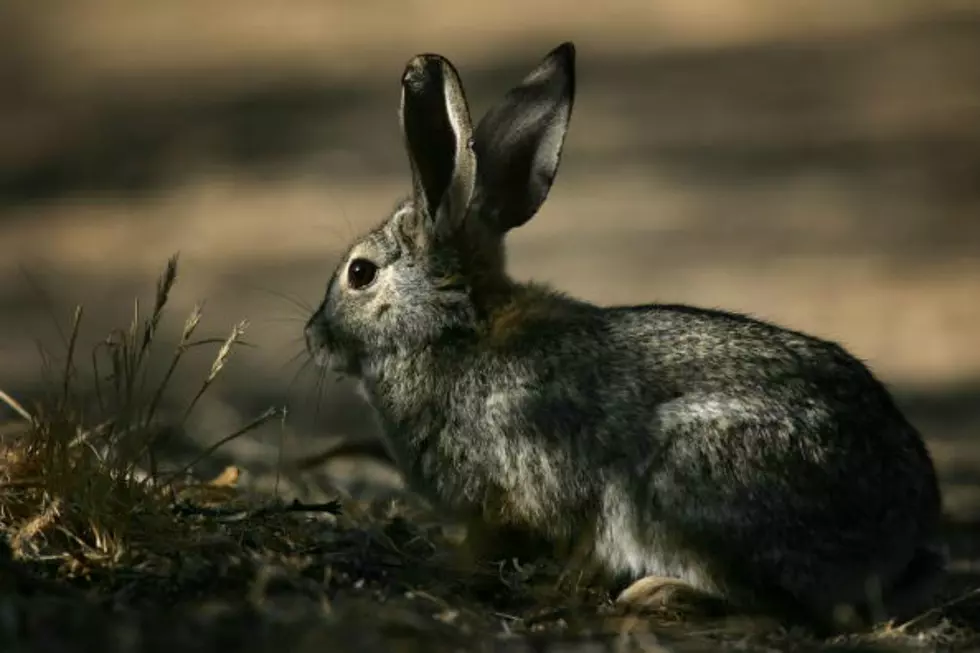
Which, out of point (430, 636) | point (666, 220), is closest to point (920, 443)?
point (430, 636)

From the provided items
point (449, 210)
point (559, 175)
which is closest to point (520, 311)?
point (449, 210)

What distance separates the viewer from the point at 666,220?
12.5 metres

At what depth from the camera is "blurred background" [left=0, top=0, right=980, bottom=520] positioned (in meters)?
10.3

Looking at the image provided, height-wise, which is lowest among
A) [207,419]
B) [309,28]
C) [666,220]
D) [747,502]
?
[207,419]

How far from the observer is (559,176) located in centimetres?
1334

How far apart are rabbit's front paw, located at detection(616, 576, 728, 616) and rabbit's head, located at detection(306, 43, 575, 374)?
3.86 ft

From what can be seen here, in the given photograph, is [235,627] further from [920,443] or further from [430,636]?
[920,443]

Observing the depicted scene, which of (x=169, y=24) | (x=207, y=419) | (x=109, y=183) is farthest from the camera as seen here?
(x=169, y=24)

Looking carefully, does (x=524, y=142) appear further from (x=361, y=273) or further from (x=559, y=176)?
(x=559, y=176)

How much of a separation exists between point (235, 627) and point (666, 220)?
8.62 m

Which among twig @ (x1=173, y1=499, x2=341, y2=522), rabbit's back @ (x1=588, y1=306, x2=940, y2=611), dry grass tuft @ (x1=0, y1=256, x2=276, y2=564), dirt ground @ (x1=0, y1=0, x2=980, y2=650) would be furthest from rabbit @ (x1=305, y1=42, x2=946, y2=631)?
dirt ground @ (x1=0, y1=0, x2=980, y2=650)

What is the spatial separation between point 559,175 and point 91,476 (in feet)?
28.4

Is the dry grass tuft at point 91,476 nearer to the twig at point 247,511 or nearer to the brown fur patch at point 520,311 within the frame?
the twig at point 247,511

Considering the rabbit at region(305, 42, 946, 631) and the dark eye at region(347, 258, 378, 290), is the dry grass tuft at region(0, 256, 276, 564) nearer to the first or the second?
the rabbit at region(305, 42, 946, 631)
